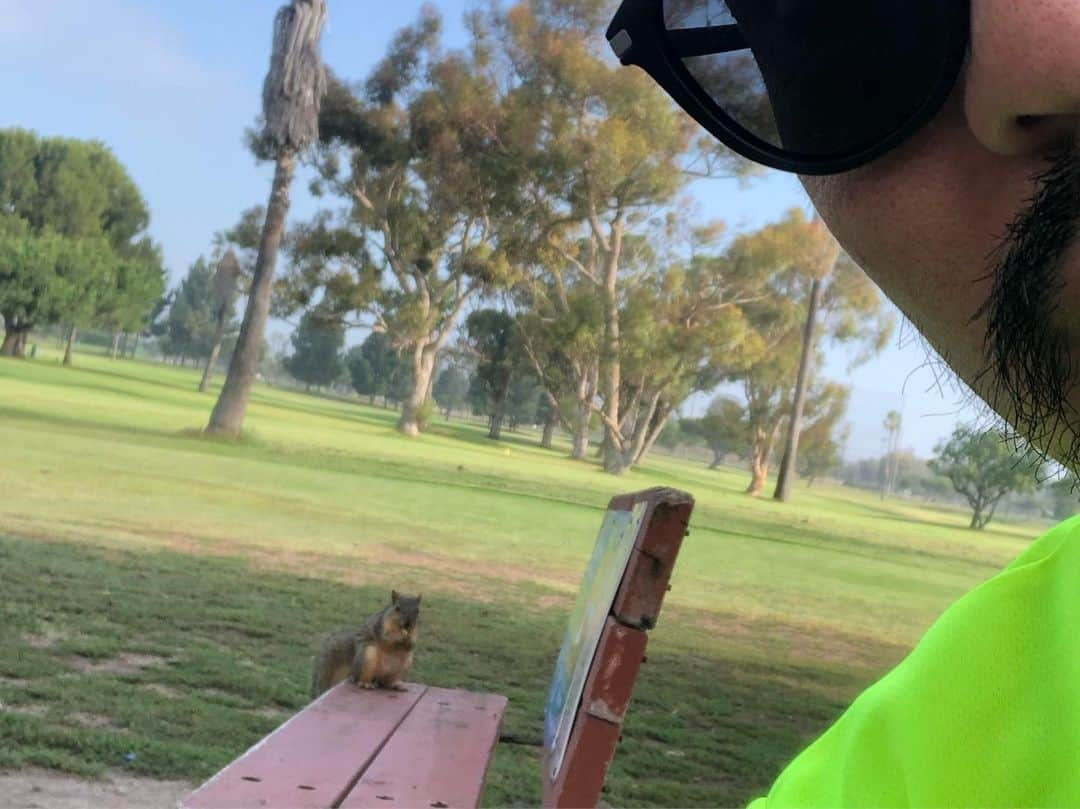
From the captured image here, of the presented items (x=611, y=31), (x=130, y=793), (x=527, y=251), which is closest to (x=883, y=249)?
(x=611, y=31)

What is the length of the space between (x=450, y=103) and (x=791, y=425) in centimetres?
798

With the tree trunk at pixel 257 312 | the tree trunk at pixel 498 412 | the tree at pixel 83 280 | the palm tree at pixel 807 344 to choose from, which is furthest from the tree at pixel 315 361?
the tree trunk at pixel 257 312

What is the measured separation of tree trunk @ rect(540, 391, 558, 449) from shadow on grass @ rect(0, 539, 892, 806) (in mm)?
14545

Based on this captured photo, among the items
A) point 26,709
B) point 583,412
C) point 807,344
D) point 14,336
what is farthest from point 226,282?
point 26,709

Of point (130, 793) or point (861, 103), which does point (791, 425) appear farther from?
point (861, 103)

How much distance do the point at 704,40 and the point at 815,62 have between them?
0.40 ft

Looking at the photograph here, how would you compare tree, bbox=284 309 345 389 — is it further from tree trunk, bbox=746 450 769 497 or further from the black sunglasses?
the black sunglasses

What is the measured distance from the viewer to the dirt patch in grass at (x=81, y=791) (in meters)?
2.64

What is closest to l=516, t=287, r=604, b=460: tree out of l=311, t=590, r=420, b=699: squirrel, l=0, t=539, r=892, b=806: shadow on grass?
l=0, t=539, r=892, b=806: shadow on grass

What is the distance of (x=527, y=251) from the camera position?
63.1ft

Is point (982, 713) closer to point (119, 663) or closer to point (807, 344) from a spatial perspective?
point (119, 663)

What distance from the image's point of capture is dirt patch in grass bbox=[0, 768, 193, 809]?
2.64 meters

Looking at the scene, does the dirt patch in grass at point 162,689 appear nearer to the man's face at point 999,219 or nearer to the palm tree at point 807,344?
the man's face at point 999,219

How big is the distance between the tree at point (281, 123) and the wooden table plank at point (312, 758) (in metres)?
12.8
